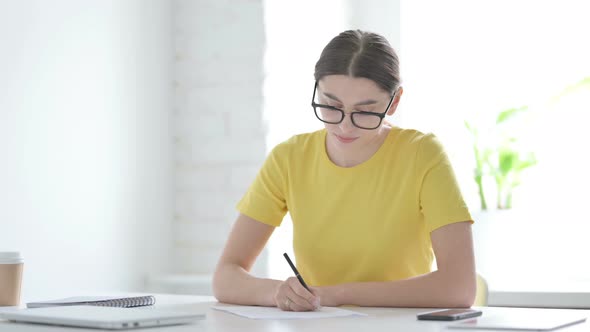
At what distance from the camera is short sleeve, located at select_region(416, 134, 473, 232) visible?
194 centimetres

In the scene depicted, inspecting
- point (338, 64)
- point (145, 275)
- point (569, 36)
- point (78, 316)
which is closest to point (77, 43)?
point (145, 275)

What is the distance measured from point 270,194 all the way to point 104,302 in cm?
57

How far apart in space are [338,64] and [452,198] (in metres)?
0.38

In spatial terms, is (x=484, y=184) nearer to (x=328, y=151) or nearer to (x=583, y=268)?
(x=583, y=268)

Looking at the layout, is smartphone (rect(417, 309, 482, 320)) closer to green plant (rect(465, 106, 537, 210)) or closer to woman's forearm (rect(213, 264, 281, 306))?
woman's forearm (rect(213, 264, 281, 306))

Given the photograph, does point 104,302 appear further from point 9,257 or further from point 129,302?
point 9,257

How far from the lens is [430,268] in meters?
2.14

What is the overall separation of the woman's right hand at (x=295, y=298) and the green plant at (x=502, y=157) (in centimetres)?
148

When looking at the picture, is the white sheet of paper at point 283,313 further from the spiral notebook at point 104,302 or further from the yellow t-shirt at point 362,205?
the yellow t-shirt at point 362,205

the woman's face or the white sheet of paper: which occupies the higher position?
the woman's face

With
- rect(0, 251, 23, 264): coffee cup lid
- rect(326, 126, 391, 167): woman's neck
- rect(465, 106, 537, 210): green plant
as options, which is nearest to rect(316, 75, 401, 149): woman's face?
rect(326, 126, 391, 167): woman's neck

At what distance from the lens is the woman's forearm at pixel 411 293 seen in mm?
1811

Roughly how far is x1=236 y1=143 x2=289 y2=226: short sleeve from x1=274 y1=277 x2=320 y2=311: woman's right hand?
449 millimetres

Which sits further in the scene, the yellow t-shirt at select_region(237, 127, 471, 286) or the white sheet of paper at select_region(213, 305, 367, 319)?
the yellow t-shirt at select_region(237, 127, 471, 286)
